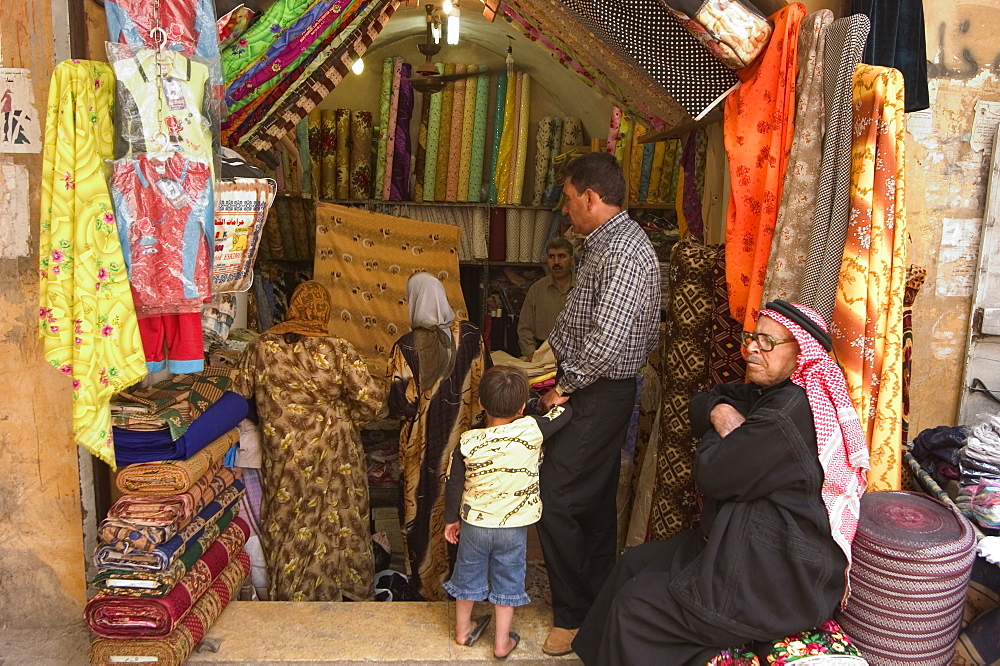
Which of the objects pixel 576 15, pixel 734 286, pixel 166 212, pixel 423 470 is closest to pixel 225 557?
pixel 423 470

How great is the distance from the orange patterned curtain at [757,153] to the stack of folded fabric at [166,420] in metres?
2.04

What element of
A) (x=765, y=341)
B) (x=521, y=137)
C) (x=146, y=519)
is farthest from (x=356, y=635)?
(x=521, y=137)

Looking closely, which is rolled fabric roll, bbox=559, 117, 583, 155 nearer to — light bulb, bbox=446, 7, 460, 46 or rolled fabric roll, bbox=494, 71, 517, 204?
rolled fabric roll, bbox=494, 71, 517, 204

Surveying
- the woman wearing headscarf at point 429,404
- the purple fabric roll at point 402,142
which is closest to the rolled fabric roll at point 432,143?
the purple fabric roll at point 402,142

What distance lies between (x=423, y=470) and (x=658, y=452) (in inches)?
42.8

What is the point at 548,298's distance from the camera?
5.00 m

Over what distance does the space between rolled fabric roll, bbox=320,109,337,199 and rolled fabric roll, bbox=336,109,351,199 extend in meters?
0.03

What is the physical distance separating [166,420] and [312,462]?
0.83m

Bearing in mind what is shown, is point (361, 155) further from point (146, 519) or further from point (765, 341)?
point (765, 341)

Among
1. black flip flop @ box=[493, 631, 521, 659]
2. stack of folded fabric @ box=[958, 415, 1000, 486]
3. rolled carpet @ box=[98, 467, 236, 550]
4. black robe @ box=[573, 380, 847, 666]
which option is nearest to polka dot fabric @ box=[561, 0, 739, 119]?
black robe @ box=[573, 380, 847, 666]

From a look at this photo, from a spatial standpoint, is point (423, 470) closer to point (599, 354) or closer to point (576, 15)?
point (599, 354)

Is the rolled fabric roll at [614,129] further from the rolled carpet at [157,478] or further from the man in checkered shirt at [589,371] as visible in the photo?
the rolled carpet at [157,478]

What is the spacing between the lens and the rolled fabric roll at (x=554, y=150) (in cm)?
589

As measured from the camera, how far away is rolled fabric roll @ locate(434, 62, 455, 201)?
5.78m
